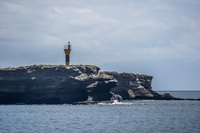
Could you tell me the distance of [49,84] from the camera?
9888cm

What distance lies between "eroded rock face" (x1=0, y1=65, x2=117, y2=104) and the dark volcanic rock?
1454 inches

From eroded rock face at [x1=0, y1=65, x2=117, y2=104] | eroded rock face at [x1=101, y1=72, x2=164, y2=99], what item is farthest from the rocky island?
eroded rock face at [x1=101, y1=72, x2=164, y2=99]

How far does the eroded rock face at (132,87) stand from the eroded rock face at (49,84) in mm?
36926

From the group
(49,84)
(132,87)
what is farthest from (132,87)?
(49,84)

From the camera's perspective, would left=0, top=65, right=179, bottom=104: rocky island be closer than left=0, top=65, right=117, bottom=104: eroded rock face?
No

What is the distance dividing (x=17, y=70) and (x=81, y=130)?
5753cm

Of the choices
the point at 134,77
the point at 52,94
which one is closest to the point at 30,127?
the point at 52,94

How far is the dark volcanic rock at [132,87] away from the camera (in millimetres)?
139875

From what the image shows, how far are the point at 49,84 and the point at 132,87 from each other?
53092 mm

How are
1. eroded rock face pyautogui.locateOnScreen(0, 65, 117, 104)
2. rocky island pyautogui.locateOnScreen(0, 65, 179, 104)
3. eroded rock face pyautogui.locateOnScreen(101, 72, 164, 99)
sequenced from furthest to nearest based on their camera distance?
eroded rock face pyautogui.locateOnScreen(101, 72, 164, 99)
rocky island pyautogui.locateOnScreen(0, 65, 179, 104)
eroded rock face pyautogui.locateOnScreen(0, 65, 117, 104)

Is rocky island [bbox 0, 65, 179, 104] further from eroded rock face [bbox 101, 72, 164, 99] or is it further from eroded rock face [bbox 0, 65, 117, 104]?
eroded rock face [bbox 101, 72, 164, 99]

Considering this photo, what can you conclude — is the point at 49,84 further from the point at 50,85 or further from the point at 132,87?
the point at 132,87

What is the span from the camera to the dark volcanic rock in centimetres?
13988

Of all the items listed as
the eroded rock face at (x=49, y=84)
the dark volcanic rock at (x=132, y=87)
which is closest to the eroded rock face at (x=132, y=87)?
the dark volcanic rock at (x=132, y=87)
